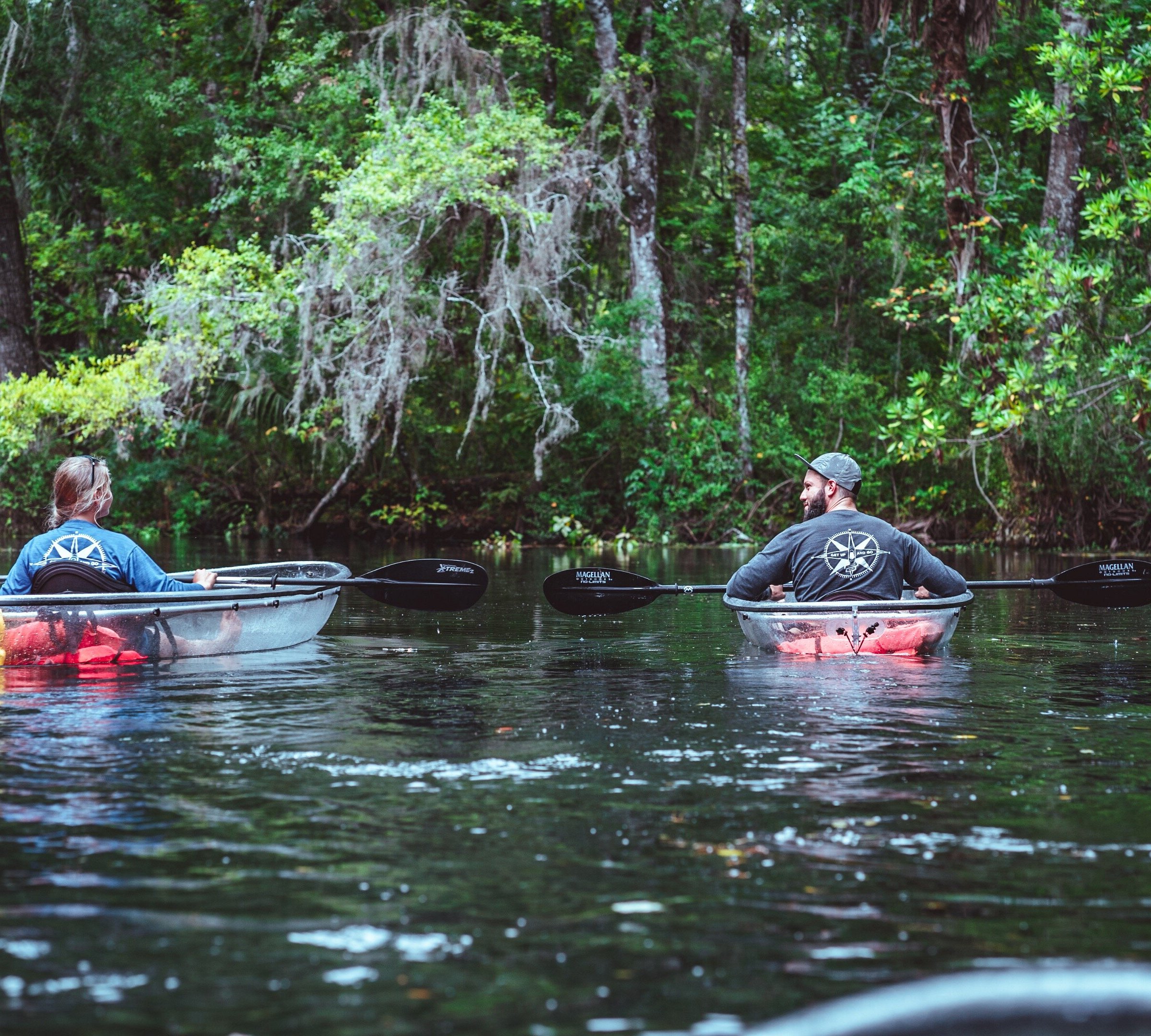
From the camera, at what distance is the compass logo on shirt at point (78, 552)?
796 centimetres

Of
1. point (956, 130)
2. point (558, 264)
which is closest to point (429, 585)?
point (558, 264)

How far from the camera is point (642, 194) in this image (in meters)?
23.4

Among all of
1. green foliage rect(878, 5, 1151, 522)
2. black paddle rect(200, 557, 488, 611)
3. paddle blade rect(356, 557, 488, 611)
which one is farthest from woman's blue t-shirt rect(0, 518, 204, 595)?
green foliage rect(878, 5, 1151, 522)

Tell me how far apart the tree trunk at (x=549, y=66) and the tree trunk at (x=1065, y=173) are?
327 inches

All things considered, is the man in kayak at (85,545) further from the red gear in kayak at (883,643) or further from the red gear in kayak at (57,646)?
the red gear in kayak at (883,643)

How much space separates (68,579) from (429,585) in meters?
2.66

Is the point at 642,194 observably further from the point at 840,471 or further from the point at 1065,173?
the point at 840,471

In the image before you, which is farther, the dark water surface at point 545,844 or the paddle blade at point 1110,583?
the paddle blade at point 1110,583

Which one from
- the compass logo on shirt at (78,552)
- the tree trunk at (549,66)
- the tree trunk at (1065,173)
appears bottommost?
the compass logo on shirt at (78,552)

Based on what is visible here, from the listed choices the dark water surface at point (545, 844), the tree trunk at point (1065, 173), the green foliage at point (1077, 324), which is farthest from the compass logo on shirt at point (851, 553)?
the tree trunk at point (1065, 173)

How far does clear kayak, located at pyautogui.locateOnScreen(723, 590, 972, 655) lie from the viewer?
8.12 meters

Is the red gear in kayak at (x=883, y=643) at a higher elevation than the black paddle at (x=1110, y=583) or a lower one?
lower

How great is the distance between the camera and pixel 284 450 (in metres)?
25.1

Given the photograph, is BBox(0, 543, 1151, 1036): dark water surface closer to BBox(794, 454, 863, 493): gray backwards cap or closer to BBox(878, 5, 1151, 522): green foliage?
BBox(794, 454, 863, 493): gray backwards cap
